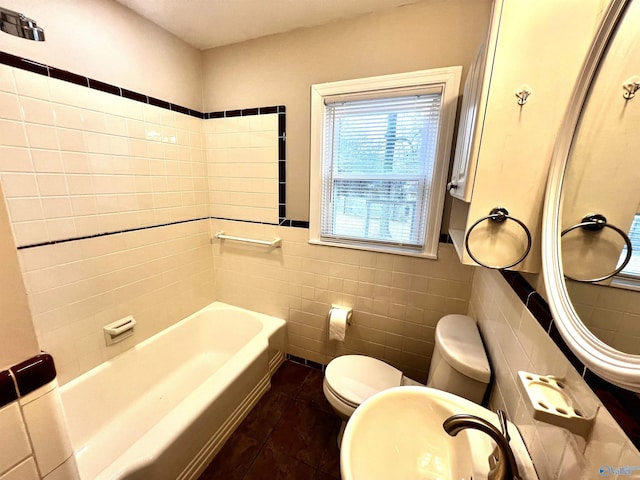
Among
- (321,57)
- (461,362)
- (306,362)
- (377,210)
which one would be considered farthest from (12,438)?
(321,57)

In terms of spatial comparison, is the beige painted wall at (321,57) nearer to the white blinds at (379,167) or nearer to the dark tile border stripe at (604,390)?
the white blinds at (379,167)

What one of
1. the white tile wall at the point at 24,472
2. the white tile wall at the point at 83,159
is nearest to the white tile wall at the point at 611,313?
the white tile wall at the point at 24,472

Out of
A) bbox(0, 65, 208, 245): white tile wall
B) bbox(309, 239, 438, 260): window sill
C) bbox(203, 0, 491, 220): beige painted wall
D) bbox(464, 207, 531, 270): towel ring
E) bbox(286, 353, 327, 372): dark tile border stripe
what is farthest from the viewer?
bbox(286, 353, 327, 372): dark tile border stripe

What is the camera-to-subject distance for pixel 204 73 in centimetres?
198

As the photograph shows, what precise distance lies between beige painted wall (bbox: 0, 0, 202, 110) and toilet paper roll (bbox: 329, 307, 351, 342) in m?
1.89

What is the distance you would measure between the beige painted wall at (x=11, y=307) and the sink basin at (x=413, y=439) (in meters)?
0.74

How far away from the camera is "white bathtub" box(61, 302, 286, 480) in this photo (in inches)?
45.6

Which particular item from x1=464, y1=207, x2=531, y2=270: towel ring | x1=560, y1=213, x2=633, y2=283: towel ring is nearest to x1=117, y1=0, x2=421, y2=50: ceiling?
x1=464, y1=207, x2=531, y2=270: towel ring

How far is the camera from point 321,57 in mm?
1612

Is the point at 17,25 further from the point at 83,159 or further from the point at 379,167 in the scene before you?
the point at 379,167

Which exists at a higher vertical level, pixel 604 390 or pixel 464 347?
pixel 604 390

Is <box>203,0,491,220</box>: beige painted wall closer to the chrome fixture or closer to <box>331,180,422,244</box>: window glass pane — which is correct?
<box>331,180,422,244</box>: window glass pane

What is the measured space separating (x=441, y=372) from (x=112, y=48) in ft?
7.96

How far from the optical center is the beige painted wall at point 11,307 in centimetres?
45
